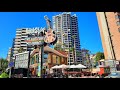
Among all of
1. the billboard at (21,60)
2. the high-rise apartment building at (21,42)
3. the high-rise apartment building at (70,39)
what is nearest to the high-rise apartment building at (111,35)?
the high-rise apartment building at (70,39)

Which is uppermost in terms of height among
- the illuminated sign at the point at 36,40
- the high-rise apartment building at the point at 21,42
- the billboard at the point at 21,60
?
the high-rise apartment building at the point at 21,42

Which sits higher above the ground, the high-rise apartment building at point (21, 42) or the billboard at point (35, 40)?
the high-rise apartment building at point (21, 42)

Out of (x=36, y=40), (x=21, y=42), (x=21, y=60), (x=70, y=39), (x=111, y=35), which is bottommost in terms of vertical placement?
(x=21, y=60)

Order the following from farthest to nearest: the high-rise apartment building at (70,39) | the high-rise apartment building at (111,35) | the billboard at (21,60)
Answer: the high-rise apartment building at (111,35)
the high-rise apartment building at (70,39)
the billboard at (21,60)


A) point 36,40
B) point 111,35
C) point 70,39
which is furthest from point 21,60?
point 111,35

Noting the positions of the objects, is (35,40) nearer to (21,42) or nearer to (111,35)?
Result: (111,35)

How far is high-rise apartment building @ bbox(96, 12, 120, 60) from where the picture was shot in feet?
62.3

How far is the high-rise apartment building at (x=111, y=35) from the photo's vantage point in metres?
19.0

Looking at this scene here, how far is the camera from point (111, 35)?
20.0 metres

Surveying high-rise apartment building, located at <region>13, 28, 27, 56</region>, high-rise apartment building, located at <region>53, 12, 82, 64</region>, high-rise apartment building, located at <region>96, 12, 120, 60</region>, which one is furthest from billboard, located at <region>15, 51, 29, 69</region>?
high-rise apartment building, located at <region>96, 12, 120, 60</region>

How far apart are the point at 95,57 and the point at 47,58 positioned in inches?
234

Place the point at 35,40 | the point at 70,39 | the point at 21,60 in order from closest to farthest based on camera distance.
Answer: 1. the point at 21,60
2. the point at 35,40
3. the point at 70,39

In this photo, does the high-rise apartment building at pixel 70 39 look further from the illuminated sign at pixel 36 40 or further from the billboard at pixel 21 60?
the billboard at pixel 21 60
